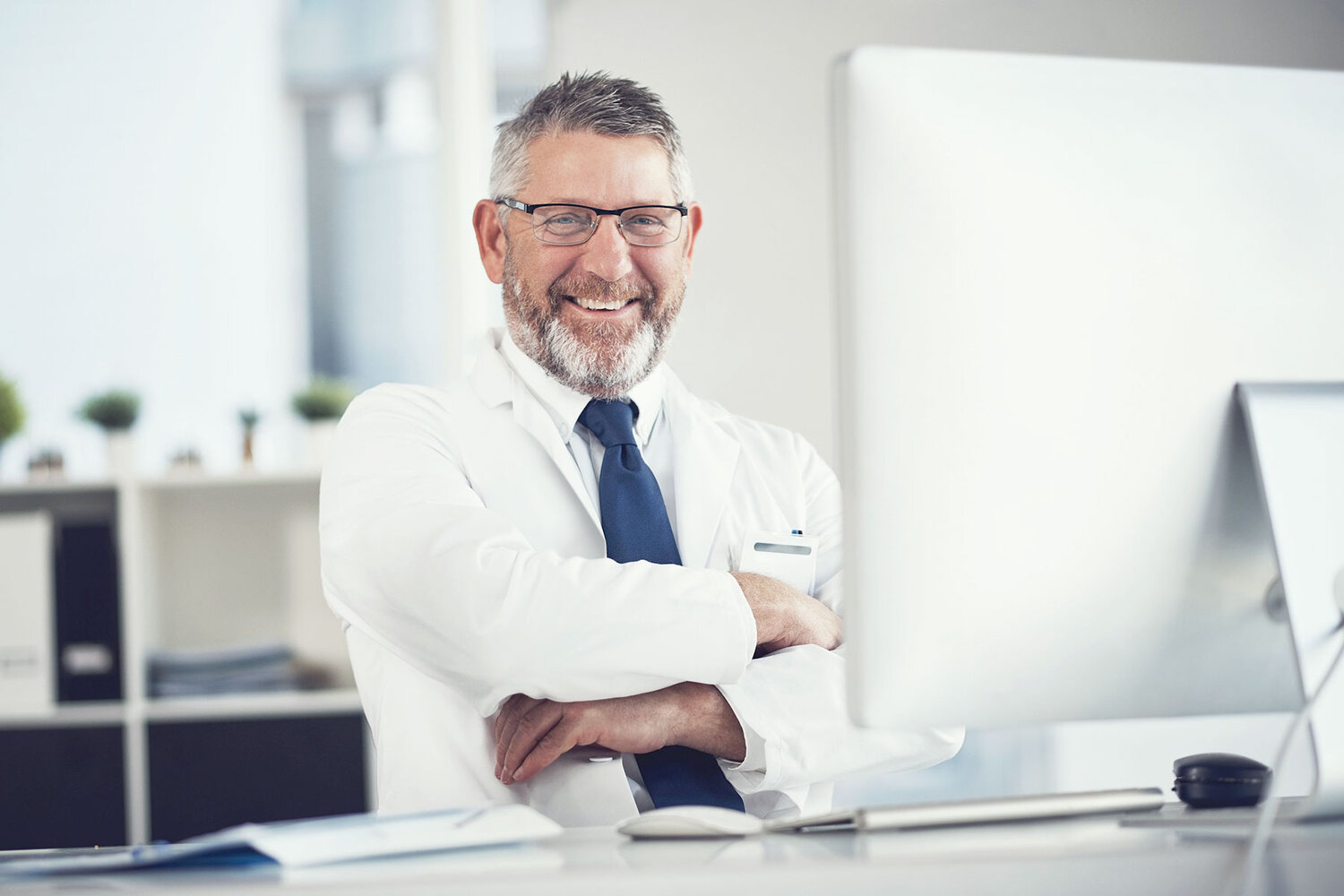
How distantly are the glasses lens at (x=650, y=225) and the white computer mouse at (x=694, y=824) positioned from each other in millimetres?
1137

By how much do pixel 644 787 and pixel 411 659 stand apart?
0.32m

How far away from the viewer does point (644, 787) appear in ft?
4.50

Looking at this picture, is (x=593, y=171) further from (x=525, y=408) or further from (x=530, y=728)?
(x=530, y=728)

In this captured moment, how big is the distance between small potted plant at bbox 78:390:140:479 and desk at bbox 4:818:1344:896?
2.44 m

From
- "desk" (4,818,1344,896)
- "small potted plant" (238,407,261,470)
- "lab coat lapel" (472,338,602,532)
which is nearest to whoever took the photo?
"desk" (4,818,1344,896)

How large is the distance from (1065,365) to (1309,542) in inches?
7.8

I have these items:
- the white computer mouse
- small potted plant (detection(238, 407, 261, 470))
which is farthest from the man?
small potted plant (detection(238, 407, 261, 470))

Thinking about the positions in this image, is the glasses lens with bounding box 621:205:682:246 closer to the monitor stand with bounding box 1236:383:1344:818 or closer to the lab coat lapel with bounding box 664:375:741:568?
the lab coat lapel with bounding box 664:375:741:568

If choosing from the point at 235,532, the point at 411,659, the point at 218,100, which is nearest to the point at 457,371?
the point at 235,532

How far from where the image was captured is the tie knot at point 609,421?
5.30 ft

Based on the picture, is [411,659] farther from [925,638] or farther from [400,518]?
[925,638]

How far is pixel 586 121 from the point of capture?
173cm

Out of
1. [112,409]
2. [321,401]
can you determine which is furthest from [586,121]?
[112,409]

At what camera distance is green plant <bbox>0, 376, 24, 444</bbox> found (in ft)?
9.47
